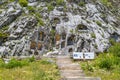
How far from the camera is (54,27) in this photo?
36.5m

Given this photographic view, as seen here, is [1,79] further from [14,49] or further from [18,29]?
[18,29]

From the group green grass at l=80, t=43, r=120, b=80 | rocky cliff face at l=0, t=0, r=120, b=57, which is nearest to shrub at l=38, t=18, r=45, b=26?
rocky cliff face at l=0, t=0, r=120, b=57

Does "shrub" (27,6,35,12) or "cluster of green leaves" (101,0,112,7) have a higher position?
"shrub" (27,6,35,12)

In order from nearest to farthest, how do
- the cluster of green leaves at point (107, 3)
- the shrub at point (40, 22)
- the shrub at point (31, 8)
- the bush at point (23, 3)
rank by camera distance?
the shrub at point (40, 22) → the shrub at point (31, 8) → the bush at point (23, 3) → the cluster of green leaves at point (107, 3)

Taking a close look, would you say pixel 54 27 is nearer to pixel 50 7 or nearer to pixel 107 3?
pixel 50 7

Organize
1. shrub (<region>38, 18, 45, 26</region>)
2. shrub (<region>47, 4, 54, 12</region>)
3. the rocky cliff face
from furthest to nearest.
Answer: shrub (<region>47, 4, 54, 12</region>) → shrub (<region>38, 18, 45, 26</region>) → the rocky cliff face

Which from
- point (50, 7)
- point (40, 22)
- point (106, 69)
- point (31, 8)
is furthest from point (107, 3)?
point (106, 69)

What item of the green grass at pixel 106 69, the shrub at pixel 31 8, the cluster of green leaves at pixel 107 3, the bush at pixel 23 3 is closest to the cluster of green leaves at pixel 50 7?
the shrub at pixel 31 8

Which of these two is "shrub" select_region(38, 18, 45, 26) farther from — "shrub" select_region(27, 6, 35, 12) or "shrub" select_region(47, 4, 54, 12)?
"shrub" select_region(47, 4, 54, 12)

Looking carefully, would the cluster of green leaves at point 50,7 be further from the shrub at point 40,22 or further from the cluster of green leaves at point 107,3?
the cluster of green leaves at point 107,3

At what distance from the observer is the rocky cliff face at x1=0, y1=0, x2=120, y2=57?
111 ft

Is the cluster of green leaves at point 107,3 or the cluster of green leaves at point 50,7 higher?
the cluster of green leaves at point 50,7

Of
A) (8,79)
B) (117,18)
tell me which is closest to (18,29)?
(117,18)

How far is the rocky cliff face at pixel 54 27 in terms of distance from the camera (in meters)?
34.0
